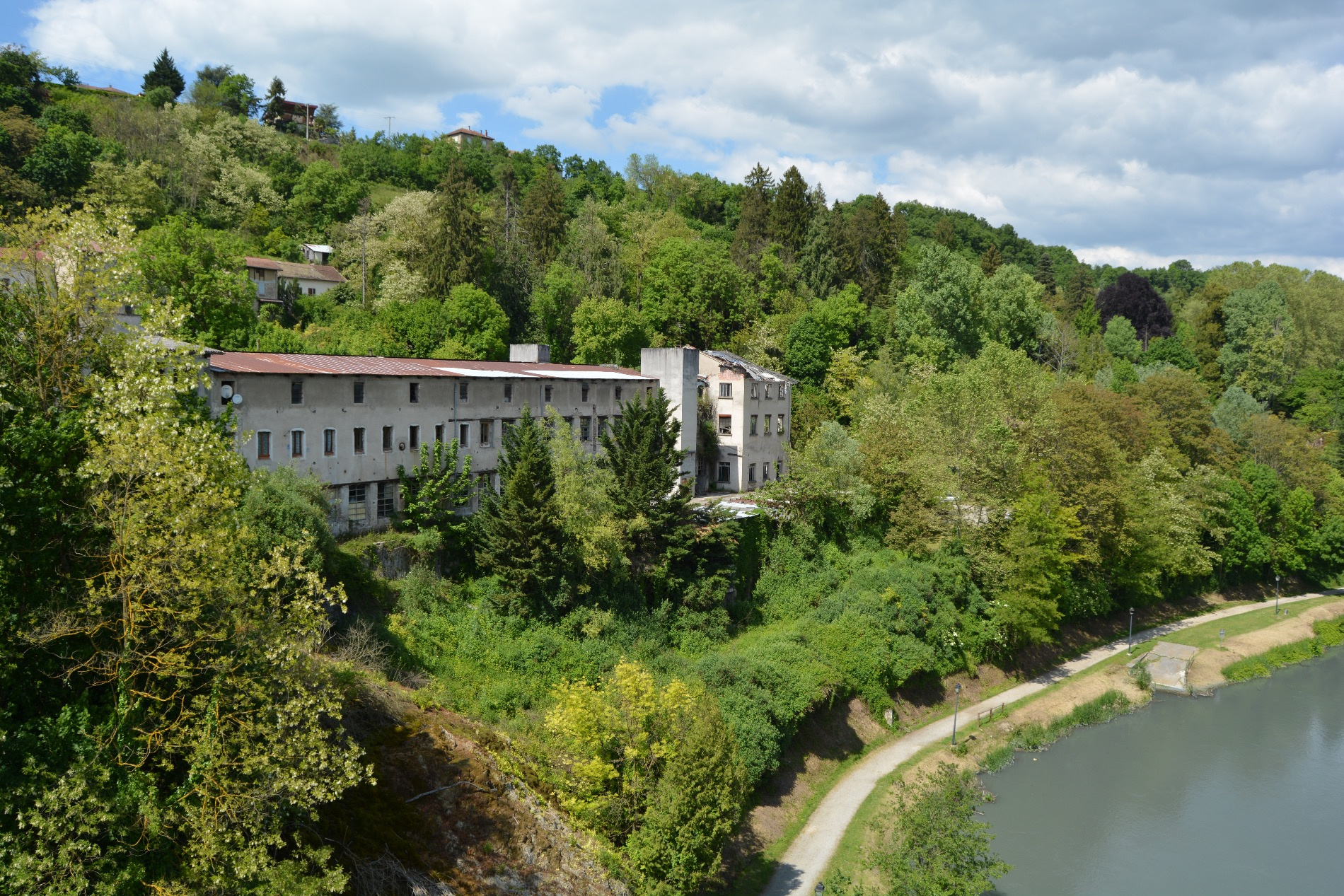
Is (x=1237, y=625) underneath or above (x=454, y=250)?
underneath

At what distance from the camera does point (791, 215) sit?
267ft

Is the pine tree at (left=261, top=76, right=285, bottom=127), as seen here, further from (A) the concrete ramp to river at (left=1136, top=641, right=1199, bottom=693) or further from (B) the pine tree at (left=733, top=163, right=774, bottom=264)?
(A) the concrete ramp to river at (left=1136, top=641, right=1199, bottom=693)

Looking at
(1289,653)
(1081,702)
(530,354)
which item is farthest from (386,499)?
(1289,653)

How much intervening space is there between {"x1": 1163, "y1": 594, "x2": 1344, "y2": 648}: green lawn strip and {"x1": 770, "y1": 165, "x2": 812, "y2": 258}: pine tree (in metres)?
43.2

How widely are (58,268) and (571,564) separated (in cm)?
1948

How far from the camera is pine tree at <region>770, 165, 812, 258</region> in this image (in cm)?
8094

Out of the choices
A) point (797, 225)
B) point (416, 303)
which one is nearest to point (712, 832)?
point (416, 303)

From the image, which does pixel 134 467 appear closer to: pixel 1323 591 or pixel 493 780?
pixel 493 780

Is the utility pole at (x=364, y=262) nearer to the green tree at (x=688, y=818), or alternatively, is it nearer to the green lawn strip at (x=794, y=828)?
the green lawn strip at (x=794, y=828)

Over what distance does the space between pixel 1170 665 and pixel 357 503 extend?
39745 mm

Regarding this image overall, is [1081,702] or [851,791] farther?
[1081,702]

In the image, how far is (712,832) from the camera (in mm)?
23109

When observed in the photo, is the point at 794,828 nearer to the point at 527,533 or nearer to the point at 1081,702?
the point at 527,533

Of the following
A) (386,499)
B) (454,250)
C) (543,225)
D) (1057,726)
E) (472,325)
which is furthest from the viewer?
(543,225)
